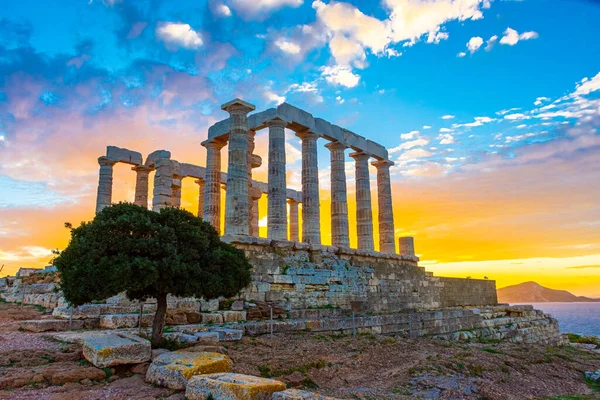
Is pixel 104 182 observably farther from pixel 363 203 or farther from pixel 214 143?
pixel 363 203

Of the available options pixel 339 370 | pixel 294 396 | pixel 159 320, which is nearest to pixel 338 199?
pixel 339 370

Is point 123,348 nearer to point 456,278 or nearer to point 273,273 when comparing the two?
point 273,273

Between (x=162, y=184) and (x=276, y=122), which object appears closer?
(x=276, y=122)

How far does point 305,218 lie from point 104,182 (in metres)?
14.0

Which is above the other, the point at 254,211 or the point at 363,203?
the point at 254,211

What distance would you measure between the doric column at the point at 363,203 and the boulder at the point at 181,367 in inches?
797

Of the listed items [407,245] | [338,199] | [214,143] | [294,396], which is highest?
[214,143]

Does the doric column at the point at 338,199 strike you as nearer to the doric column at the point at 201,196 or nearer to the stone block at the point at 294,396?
the doric column at the point at 201,196

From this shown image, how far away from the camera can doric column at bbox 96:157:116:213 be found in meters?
29.2

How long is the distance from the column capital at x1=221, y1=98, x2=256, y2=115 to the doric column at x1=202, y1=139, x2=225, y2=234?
12.2 feet

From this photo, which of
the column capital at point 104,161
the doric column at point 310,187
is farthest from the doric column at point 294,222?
the column capital at point 104,161

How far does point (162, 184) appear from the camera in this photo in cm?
2856

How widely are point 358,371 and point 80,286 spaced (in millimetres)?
7041

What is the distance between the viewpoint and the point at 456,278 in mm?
31531
